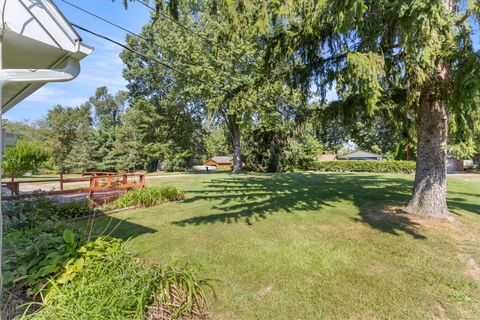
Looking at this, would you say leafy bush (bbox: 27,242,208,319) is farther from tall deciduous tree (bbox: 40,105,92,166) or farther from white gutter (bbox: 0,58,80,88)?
tall deciduous tree (bbox: 40,105,92,166)

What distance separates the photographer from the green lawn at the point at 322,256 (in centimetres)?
294

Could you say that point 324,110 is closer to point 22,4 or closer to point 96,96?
point 22,4

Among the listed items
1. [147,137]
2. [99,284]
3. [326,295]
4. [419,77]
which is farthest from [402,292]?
[147,137]

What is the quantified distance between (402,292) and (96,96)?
54.8m

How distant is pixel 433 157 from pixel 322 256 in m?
4.04

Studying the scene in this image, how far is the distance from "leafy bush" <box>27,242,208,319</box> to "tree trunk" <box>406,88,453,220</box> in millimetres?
5787

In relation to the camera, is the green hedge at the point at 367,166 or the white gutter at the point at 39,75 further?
the green hedge at the point at 367,166

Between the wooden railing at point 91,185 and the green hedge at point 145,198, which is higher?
the wooden railing at point 91,185

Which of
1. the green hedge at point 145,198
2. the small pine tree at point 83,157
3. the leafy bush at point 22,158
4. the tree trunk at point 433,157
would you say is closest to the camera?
the tree trunk at point 433,157

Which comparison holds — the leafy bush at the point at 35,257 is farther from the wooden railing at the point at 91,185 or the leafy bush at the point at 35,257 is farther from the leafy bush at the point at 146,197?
the leafy bush at the point at 146,197

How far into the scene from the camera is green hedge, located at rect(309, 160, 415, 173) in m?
23.5

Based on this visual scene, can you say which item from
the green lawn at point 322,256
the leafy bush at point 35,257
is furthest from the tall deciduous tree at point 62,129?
the leafy bush at point 35,257

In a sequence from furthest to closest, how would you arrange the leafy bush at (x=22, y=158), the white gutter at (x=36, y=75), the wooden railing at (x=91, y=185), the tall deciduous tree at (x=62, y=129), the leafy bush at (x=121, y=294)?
1. the tall deciduous tree at (x=62, y=129)
2. the leafy bush at (x=22, y=158)
3. the wooden railing at (x=91, y=185)
4. the leafy bush at (x=121, y=294)
5. the white gutter at (x=36, y=75)

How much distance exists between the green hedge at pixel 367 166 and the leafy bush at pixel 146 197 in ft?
72.6
